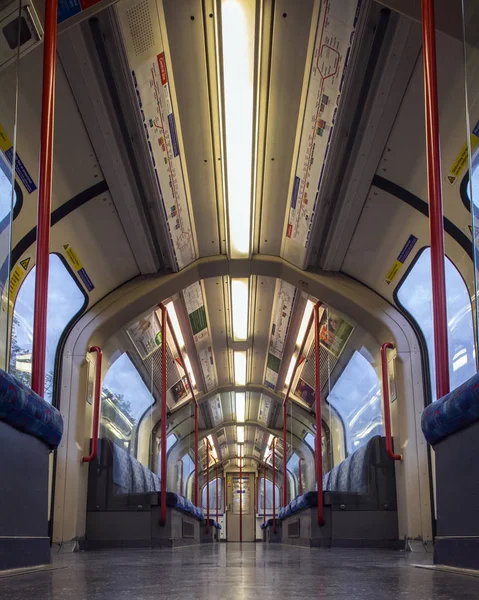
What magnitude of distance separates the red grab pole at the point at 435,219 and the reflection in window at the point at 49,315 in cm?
329

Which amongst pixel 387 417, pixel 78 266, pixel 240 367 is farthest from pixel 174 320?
pixel 387 417

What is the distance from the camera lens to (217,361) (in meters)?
13.8

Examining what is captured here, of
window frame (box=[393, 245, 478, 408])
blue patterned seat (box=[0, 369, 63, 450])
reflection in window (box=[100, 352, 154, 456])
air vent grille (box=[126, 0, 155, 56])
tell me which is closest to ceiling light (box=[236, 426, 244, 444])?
reflection in window (box=[100, 352, 154, 456])

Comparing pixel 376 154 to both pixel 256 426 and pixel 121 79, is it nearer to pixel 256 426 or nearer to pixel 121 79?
pixel 121 79

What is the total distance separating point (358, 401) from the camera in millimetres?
10344

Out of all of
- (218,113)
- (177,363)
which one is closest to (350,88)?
(218,113)

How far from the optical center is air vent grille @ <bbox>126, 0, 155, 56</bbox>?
4391 millimetres

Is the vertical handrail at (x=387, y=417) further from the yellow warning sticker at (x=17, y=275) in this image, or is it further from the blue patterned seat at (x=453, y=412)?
the blue patterned seat at (x=453, y=412)

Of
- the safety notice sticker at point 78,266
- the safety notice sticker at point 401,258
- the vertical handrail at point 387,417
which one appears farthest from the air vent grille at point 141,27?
the vertical handrail at point 387,417

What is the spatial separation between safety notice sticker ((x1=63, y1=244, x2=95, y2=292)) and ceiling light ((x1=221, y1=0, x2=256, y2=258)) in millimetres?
1737

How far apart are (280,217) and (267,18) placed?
322 centimetres

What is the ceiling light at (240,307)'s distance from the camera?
9763 millimetres

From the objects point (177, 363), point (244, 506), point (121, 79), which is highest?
point (121, 79)

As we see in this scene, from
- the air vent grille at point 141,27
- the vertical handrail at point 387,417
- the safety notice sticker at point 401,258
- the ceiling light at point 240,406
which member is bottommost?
the vertical handrail at point 387,417
